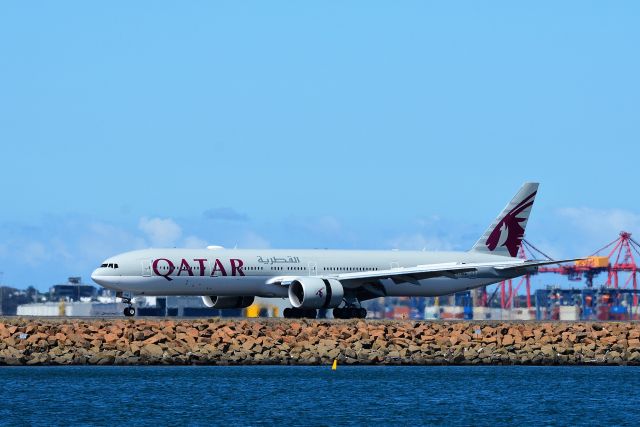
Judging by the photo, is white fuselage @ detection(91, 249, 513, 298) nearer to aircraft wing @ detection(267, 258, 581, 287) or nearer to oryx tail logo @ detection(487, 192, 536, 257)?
aircraft wing @ detection(267, 258, 581, 287)

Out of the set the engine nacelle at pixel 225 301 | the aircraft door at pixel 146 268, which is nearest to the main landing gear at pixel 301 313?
the engine nacelle at pixel 225 301

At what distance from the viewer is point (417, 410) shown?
1987 inches

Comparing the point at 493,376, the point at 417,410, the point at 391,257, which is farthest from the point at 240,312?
the point at 417,410

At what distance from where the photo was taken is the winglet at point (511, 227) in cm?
9144

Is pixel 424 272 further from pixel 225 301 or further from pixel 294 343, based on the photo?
pixel 294 343

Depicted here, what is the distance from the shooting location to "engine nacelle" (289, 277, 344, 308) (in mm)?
78750

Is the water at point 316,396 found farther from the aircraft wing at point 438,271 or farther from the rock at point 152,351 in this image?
the aircraft wing at point 438,271

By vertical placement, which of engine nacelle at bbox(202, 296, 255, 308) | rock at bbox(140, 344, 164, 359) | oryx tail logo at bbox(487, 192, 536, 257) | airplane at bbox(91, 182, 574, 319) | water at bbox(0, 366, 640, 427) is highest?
oryx tail logo at bbox(487, 192, 536, 257)

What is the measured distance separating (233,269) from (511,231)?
68.7 ft

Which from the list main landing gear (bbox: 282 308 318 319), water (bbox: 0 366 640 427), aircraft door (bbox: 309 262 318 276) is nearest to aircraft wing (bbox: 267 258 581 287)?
aircraft door (bbox: 309 262 318 276)

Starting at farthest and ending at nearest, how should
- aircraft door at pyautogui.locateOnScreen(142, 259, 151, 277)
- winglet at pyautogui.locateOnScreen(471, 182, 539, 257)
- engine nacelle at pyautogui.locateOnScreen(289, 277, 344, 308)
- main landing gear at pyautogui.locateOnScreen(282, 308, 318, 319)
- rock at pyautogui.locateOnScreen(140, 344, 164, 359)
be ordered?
winglet at pyautogui.locateOnScreen(471, 182, 539, 257)
main landing gear at pyautogui.locateOnScreen(282, 308, 318, 319)
engine nacelle at pyautogui.locateOnScreen(289, 277, 344, 308)
aircraft door at pyautogui.locateOnScreen(142, 259, 151, 277)
rock at pyautogui.locateOnScreen(140, 344, 164, 359)

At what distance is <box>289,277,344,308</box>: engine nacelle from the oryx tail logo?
14.6 meters

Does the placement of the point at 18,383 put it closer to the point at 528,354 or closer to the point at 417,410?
the point at 417,410

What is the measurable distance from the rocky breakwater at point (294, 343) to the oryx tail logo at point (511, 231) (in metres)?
17.6
